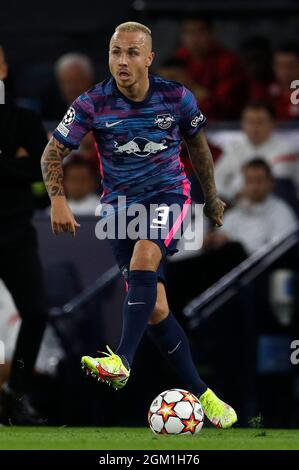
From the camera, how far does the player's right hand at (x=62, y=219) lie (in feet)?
23.2

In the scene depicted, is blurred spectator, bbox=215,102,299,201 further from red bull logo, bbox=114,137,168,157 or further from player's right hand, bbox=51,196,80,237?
player's right hand, bbox=51,196,80,237

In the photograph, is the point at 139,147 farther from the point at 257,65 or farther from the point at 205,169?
the point at 257,65

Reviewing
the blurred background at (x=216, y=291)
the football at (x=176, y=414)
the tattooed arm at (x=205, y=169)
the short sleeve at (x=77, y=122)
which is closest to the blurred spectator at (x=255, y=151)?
the blurred background at (x=216, y=291)

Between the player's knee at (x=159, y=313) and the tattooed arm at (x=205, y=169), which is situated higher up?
the tattooed arm at (x=205, y=169)

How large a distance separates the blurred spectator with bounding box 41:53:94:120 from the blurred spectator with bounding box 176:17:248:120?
89 cm

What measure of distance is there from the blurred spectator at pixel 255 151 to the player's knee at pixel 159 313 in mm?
3804

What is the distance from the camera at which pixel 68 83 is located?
41.4 ft

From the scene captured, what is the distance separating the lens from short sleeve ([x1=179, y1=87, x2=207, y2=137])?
24.5ft

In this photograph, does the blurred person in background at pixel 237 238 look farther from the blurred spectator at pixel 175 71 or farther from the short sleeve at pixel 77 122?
the short sleeve at pixel 77 122

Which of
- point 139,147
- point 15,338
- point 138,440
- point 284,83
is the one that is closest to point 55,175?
point 139,147

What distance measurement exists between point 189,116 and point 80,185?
3897mm

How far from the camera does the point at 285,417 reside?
34.6ft

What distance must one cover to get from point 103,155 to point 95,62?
592cm
